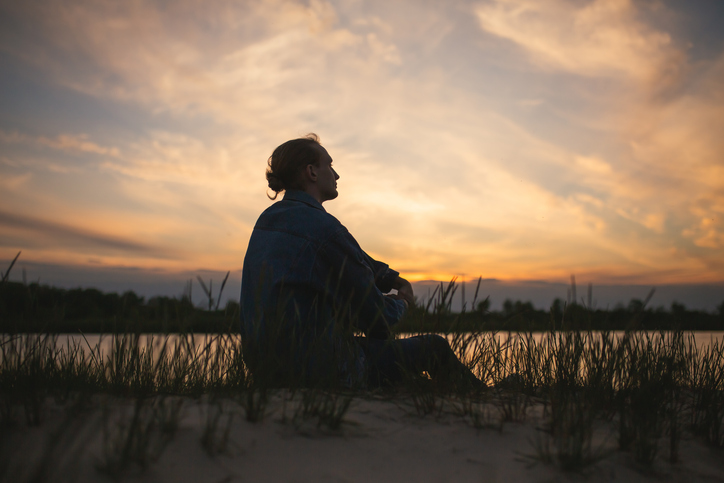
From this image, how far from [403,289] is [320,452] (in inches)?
70.9

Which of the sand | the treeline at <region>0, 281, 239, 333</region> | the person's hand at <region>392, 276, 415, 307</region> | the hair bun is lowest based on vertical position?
the sand

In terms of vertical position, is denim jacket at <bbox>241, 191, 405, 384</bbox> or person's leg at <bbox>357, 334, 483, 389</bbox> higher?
denim jacket at <bbox>241, 191, 405, 384</bbox>

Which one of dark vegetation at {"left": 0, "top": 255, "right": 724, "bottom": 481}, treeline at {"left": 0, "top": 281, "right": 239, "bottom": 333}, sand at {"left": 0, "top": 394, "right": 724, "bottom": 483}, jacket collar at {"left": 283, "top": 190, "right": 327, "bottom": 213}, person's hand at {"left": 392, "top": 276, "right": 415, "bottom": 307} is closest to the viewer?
sand at {"left": 0, "top": 394, "right": 724, "bottom": 483}

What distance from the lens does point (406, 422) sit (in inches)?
61.8

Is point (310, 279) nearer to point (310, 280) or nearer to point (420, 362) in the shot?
point (310, 280)

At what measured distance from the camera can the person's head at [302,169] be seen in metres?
2.92

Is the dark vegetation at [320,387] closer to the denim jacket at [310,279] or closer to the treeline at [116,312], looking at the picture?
the treeline at [116,312]

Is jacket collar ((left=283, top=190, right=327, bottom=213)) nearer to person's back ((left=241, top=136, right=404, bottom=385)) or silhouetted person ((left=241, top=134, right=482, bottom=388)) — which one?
silhouetted person ((left=241, top=134, right=482, bottom=388))

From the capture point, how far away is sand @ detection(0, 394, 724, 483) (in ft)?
3.66

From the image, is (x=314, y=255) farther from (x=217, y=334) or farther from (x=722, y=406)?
(x=722, y=406)

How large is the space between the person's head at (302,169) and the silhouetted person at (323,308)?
0.88 feet

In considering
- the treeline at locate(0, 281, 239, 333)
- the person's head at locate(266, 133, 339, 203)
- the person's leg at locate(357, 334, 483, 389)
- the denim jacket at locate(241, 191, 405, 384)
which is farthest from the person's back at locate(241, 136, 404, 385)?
the person's head at locate(266, 133, 339, 203)

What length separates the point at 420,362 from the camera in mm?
2156

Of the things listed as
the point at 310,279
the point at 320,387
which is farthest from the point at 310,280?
the point at 320,387
